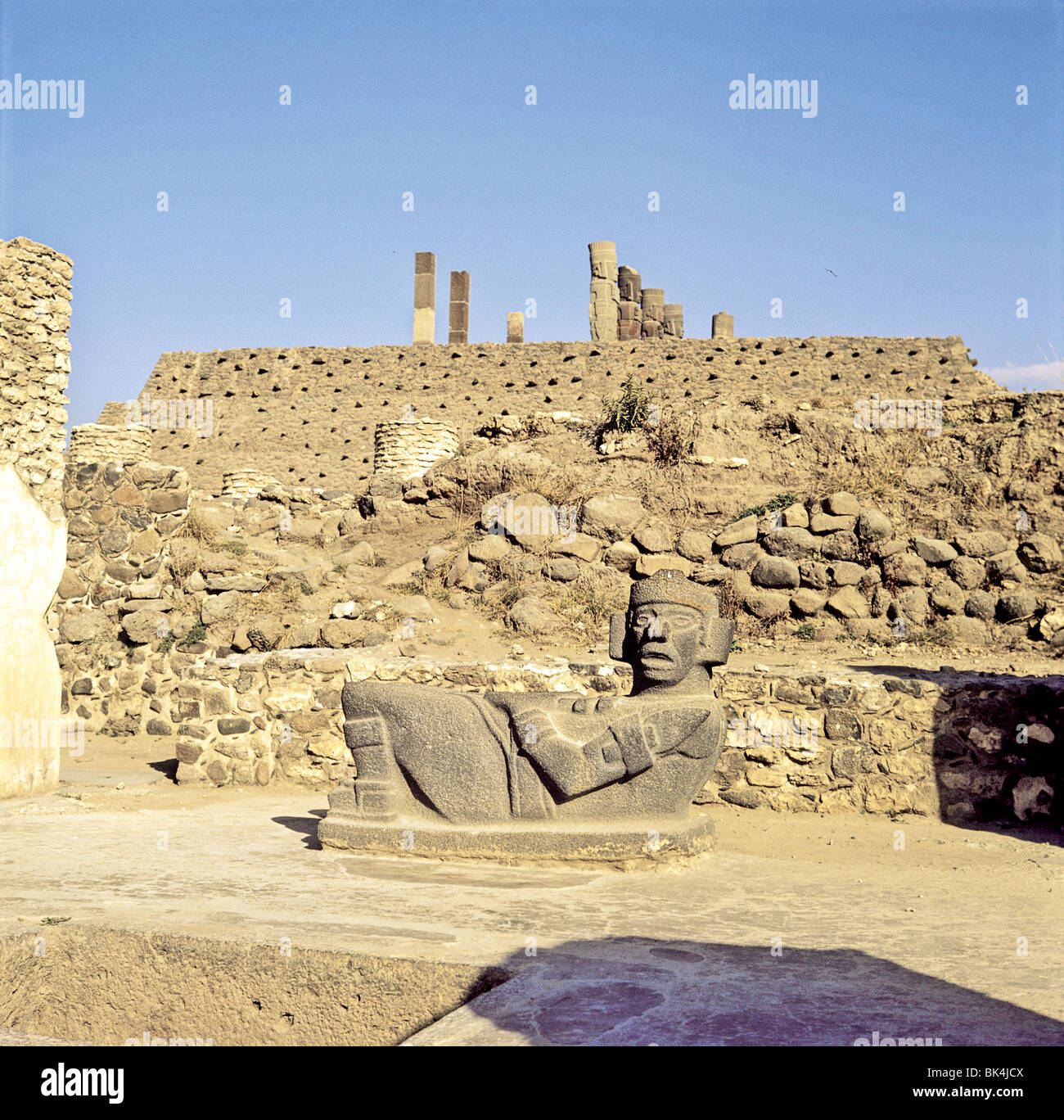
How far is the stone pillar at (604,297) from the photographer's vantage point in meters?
29.4

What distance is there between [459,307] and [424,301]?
3.33ft

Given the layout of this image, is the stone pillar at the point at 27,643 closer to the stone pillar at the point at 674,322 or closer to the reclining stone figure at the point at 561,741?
the reclining stone figure at the point at 561,741

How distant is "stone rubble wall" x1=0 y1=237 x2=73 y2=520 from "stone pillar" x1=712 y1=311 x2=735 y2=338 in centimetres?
1901

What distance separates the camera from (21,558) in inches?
295

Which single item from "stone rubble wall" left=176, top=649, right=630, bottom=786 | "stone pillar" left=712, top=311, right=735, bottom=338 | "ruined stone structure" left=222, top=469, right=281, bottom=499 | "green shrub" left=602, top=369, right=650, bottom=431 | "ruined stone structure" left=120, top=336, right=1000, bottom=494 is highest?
"stone pillar" left=712, top=311, right=735, bottom=338

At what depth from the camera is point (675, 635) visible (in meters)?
6.00

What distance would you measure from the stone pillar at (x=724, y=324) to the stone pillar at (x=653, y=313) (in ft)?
5.36

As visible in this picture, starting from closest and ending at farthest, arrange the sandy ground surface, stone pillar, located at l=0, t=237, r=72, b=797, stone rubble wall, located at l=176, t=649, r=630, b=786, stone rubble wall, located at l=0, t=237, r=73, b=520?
the sandy ground surface < stone pillar, located at l=0, t=237, r=72, b=797 < stone rubble wall, located at l=176, t=649, r=630, b=786 < stone rubble wall, located at l=0, t=237, r=73, b=520

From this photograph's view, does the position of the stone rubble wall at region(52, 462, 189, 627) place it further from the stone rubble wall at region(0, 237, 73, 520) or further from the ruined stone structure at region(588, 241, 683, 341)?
the ruined stone structure at region(588, 241, 683, 341)

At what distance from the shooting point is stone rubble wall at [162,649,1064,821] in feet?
23.6

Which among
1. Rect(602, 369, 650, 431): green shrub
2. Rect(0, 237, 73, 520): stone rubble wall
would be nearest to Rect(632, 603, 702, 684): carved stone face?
Rect(0, 237, 73, 520): stone rubble wall

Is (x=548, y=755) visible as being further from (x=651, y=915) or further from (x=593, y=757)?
(x=651, y=915)

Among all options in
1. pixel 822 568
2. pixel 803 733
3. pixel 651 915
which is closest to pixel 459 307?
pixel 822 568

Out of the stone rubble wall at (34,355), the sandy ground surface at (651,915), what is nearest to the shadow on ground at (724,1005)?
the sandy ground surface at (651,915)
